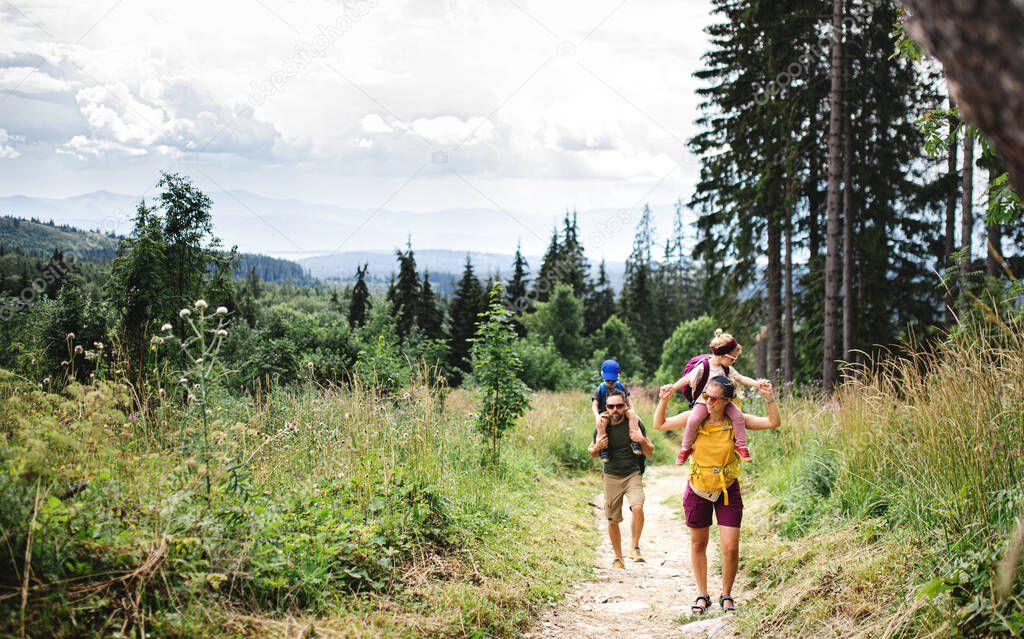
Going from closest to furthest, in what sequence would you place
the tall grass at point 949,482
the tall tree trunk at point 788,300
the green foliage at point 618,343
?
the tall grass at point 949,482, the tall tree trunk at point 788,300, the green foliage at point 618,343

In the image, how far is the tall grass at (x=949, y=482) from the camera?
3.22 metres

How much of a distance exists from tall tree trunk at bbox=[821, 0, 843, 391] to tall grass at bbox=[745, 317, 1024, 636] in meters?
9.95

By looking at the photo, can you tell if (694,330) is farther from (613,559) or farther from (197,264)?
(613,559)

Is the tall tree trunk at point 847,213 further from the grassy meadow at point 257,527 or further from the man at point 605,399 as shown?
the grassy meadow at point 257,527

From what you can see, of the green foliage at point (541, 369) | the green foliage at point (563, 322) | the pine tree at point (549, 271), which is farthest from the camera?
the pine tree at point (549, 271)

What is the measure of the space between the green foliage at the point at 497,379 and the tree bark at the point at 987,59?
7172mm

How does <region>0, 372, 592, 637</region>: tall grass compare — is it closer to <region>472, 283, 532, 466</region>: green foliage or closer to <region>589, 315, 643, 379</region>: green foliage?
<region>472, 283, 532, 466</region>: green foliage

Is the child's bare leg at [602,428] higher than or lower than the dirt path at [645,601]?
higher

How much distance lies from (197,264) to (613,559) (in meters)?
22.4

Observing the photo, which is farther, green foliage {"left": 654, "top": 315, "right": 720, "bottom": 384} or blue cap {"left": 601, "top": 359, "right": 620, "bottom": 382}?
green foliage {"left": 654, "top": 315, "right": 720, "bottom": 384}

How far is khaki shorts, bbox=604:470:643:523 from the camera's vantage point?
21.8ft

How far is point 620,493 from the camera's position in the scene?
6.70 meters

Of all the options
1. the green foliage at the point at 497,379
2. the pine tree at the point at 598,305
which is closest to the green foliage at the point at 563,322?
the pine tree at the point at 598,305

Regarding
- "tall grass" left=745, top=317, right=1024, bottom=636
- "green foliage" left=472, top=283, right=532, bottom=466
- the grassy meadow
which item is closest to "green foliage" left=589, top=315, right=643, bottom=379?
"green foliage" left=472, top=283, right=532, bottom=466
